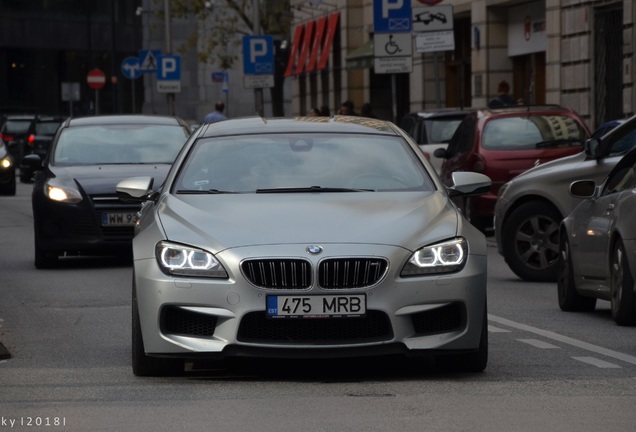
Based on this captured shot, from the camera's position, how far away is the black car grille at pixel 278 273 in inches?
349

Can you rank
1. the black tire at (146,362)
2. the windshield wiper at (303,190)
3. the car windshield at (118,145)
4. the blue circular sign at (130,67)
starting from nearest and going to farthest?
1. the black tire at (146,362)
2. the windshield wiper at (303,190)
3. the car windshield at (118,145)
4. the blue circular sign at (130,67)

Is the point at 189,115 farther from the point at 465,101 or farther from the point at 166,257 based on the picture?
the point at 166,257

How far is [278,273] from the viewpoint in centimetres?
887

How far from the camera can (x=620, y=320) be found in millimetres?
12312

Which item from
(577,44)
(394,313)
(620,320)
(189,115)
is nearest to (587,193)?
(620,320)

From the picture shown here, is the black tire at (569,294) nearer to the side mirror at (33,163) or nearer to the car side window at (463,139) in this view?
the side mirror at (33,163)

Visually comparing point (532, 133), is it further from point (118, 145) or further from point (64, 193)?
point (64, 193)

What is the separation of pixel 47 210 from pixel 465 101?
2781cm

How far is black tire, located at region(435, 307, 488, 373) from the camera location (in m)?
9.30

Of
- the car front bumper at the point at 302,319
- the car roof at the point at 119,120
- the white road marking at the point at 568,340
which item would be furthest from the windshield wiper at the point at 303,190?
the car roof at the point at 119,120

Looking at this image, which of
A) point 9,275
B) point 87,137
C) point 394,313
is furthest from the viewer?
point 87,137

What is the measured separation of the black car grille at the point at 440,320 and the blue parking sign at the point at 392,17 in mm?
19220

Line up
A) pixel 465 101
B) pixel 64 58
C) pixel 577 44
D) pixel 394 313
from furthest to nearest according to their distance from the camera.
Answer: pixel 64 58 → pixel 465 101 → pixel 577 44 → pixel 394 313

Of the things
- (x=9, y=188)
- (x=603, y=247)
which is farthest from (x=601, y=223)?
(x=9, y=188)
